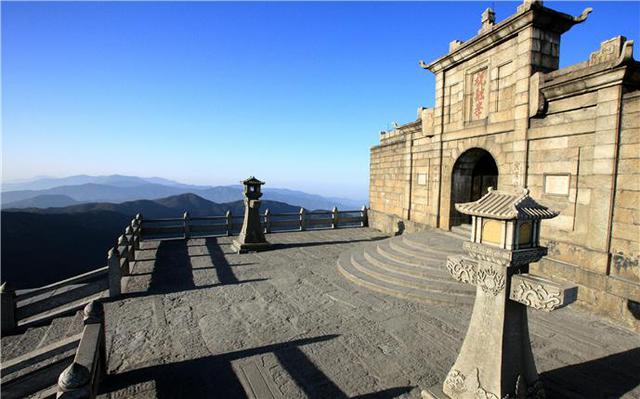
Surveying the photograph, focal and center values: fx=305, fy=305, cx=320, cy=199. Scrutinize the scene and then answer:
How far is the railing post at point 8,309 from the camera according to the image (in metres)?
7.43

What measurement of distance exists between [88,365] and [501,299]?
5248mm

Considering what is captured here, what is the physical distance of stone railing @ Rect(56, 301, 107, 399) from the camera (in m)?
3.30

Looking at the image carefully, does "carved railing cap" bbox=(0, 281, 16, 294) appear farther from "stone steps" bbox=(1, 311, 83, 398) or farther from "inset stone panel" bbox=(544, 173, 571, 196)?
"inset stone panel" bbox=(544, 173, 571, 196)

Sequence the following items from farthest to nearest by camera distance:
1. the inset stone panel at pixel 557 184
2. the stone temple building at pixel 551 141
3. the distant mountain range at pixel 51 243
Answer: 1. the distant mountain range at pixel 51 243
2. the inset stone panel at pixel 557 184
3. the stone temple building at pixel 551 141

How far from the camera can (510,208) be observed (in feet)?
12.4

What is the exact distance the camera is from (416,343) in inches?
232

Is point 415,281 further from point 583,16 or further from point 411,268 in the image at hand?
point 583,16

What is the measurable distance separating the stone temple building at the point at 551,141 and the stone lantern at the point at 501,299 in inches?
184

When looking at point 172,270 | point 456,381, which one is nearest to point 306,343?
point 456,381

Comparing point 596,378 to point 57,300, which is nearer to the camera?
point 596,378

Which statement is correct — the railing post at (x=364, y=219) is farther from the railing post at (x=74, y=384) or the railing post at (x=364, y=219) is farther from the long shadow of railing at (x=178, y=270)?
the railing post at (x=74, y=384)

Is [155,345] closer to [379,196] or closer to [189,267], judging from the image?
[189,267]

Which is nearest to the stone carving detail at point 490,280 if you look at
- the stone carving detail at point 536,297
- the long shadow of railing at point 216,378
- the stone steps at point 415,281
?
the stone carving detail at point 536,297

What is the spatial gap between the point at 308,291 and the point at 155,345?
4.00 metres
